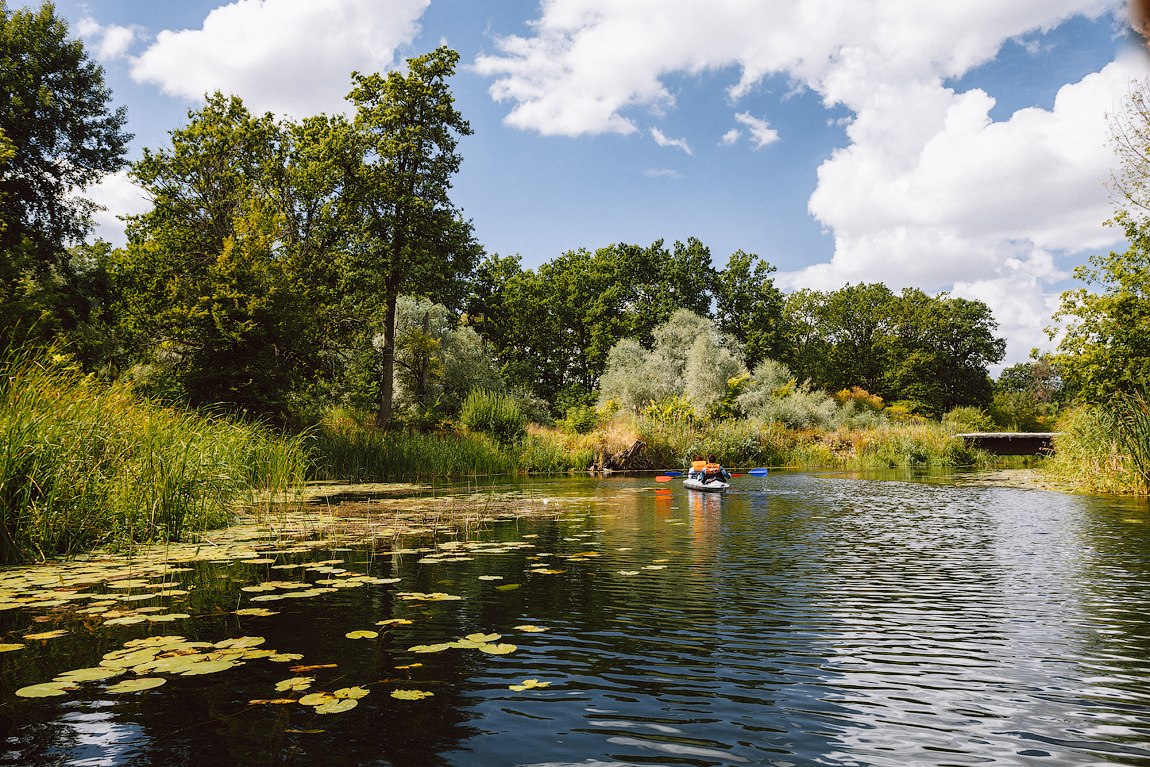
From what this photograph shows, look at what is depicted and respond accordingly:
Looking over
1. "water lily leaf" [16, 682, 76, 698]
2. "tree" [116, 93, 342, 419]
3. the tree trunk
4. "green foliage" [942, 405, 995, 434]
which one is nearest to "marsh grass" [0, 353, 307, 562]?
"water lily leaf" [16, 682, 76, 698]

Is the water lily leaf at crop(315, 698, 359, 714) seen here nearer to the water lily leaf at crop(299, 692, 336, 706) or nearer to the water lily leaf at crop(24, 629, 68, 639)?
the water lily leaf at crop(299, 692, 336, 706)

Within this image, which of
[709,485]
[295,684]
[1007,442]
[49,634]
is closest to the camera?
[295,684]

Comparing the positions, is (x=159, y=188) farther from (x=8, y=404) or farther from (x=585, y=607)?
(x=585, y=607)

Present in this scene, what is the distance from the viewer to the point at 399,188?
83.9 feet

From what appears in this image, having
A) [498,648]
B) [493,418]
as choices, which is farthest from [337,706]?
[493,418]

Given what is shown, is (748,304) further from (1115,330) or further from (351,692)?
(351,692)

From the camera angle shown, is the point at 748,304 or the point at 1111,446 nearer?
the point at 1111,446

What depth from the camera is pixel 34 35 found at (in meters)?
25.2

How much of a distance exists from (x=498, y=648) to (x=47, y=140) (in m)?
32.9

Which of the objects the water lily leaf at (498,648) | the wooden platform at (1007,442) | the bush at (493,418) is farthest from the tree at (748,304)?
the water lily leaf at (498,648)

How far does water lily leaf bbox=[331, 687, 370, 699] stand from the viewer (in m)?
3.08

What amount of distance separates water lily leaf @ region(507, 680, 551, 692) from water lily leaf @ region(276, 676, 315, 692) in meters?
1.05

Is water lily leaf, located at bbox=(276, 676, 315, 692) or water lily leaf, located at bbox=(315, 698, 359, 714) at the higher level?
water lily leaf, located at bbox=(315, 698, 359, 714)

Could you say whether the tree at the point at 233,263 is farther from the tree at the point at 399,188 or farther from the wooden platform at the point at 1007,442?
the wooden platform at the point at 1007,442
